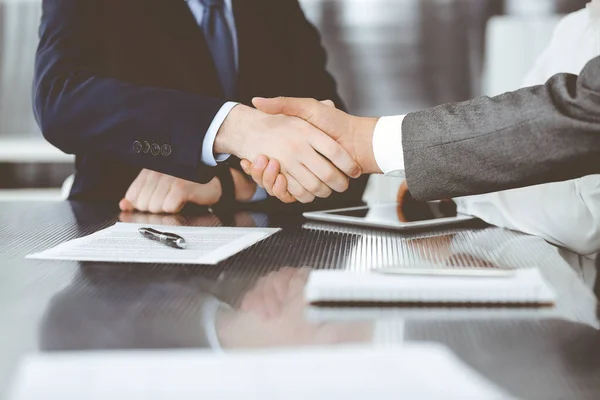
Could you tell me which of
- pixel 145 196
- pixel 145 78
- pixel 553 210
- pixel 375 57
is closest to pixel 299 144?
pixel 145 196

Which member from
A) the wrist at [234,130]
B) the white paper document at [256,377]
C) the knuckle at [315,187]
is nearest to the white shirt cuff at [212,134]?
the wrist at [234,130]

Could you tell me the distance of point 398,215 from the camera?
130 centimetres

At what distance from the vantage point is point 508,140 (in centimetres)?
106

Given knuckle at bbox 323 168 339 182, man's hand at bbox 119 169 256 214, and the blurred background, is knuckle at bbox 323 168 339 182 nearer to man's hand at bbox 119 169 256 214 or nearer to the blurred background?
man's hand at bbox 119 169 256 214

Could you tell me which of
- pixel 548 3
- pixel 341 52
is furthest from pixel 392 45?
pixel 548 3

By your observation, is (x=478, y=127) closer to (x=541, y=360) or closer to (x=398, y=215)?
(x=398, y=215)

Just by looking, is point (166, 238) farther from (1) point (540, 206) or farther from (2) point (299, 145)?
(1) point (540, 206)

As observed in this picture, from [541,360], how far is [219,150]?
1.02 m

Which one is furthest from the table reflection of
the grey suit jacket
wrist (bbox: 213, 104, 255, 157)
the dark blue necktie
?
the dark blue necktie

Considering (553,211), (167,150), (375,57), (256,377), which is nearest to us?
(256,377)

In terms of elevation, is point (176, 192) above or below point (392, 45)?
above

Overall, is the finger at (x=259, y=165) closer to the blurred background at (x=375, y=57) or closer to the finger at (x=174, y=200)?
the finger at (x=174, y=200)

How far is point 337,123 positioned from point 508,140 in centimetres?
41

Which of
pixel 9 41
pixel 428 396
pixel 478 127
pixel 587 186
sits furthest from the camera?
pixel 9 41
